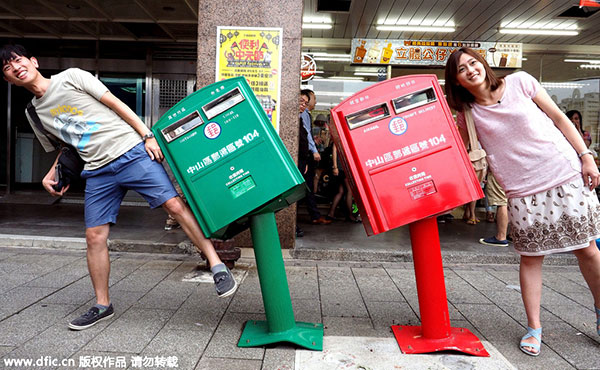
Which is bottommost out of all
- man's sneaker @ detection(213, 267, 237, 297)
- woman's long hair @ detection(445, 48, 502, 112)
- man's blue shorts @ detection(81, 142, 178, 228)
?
man's sneaker @ detection(213, 267, 237, 297)

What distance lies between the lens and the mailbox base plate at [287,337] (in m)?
2.38

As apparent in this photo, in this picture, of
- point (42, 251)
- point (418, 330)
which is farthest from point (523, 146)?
point (42, 251)

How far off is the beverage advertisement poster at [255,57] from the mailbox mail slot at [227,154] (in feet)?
6.78

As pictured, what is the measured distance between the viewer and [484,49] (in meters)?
7.92

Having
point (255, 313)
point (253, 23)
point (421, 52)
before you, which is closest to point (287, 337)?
point (255, 313)

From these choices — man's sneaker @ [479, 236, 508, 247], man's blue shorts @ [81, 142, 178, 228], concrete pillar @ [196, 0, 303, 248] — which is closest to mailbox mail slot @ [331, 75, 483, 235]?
man's blue shorts @ [81, 142, 178, 228]

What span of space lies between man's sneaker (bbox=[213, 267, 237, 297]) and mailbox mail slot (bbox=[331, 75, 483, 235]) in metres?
0.83

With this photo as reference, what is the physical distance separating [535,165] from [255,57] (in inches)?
111

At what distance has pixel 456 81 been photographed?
8.16ft

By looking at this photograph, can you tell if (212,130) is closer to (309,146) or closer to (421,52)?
(309,146)

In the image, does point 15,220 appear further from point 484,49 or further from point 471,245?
point 484,49

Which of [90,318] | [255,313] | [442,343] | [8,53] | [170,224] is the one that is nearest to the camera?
[442,343]

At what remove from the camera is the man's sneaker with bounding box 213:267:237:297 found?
228 centimetres

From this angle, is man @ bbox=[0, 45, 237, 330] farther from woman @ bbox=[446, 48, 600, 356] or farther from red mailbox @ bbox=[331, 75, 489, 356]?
woman @ bbox=[446, 48, 600, 356]
